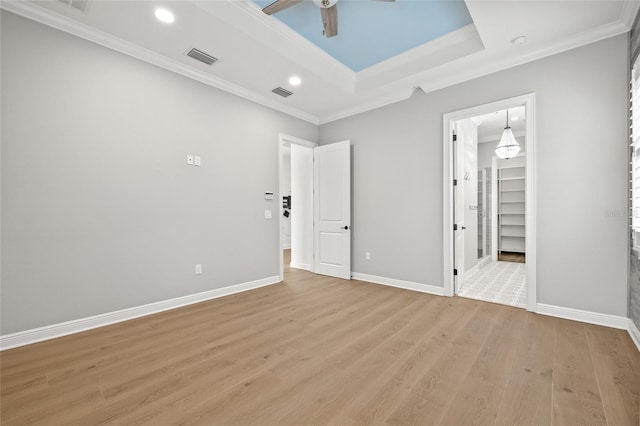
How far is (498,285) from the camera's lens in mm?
4234

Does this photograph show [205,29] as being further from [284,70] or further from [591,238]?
[591,238]

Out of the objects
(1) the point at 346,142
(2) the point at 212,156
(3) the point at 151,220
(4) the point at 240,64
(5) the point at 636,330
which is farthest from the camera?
(1) the point at 346,142

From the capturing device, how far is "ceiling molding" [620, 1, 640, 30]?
7.66 feet

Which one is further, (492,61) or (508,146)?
(508,146)

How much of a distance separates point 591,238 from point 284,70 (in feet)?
12.7

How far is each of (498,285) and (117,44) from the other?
5.81 metres

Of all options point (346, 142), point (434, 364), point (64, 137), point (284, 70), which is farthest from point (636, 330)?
point (64, 137)

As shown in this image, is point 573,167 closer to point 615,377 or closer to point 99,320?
point 615,377

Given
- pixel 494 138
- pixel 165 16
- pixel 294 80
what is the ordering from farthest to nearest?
pixel 494 138 < pixel 294 80 < pixel 165 16

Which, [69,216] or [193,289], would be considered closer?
[69,216]

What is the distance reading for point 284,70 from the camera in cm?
349

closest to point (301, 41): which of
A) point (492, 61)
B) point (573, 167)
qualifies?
point (492, 61)

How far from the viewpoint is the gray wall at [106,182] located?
2.38 metres

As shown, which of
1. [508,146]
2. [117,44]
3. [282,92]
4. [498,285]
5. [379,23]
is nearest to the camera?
[117,44]
